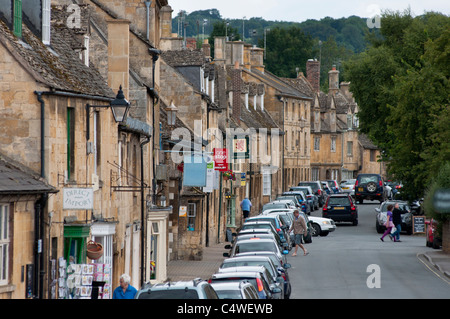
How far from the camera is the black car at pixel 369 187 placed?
75688mm

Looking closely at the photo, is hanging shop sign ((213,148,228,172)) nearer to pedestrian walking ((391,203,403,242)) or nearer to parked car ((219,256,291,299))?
pedestrian walking ((391,203,403,242))

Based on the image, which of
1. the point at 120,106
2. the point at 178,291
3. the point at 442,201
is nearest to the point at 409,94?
the point at 442,201

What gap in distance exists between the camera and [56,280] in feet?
64.0

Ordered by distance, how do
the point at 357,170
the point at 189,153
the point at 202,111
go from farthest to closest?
the point at 357,170 < the point at 202,111 < the point at 189,153

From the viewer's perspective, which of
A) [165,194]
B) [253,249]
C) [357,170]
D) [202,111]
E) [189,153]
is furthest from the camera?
[357,170]

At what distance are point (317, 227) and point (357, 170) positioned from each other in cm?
6639

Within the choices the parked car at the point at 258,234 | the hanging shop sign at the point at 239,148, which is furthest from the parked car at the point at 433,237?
the hanging shop sign at the point at 239,148

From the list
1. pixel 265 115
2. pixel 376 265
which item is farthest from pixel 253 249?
pixel 265 115

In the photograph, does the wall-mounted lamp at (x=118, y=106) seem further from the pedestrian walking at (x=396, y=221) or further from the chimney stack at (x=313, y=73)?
the chimney stack at (x=313, y=73)

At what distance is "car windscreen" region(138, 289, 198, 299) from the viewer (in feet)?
50.1

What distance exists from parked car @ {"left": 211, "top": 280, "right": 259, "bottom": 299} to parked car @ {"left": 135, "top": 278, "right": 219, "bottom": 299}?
1.35 meters

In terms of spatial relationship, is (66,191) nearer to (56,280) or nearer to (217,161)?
(56,280)

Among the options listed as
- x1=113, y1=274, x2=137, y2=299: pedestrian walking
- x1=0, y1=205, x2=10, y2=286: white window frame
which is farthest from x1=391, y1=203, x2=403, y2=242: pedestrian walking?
x1=0, y1=205, x2=10, y2=286: white window frame

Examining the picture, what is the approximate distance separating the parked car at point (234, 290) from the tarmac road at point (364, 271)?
6.76 metres
